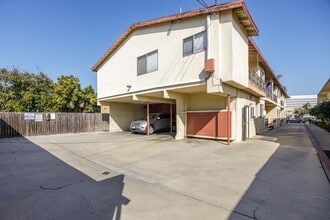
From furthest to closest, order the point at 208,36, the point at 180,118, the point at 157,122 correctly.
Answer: the point at 157,122
the point at 180,118
the point at 208,36

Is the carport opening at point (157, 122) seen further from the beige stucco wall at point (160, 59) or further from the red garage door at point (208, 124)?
the red garage door at point (208, 124)

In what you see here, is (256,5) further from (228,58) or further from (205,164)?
(205,164)

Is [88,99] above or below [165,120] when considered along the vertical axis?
above

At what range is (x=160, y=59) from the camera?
10828 mm

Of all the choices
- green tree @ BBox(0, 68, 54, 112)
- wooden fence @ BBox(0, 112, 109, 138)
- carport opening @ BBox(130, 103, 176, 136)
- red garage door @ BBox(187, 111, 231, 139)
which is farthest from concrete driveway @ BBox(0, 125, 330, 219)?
green tree @ BBox(0, 68, 54, 112)

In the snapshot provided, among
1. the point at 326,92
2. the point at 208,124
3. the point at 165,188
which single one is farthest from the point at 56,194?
the point at 326,92

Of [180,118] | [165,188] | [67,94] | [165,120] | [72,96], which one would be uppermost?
[67,94]

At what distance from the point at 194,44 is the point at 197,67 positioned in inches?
47.5

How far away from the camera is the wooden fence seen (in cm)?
1262

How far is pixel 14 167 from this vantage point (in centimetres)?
579

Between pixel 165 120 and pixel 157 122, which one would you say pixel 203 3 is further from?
pixel 165 120

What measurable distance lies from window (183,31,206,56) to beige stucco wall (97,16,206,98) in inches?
8.0

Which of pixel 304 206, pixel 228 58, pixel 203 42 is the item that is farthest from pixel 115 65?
pixel 304 206

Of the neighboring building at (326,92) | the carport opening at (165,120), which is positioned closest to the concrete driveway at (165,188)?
the carport opening at (165,120)
